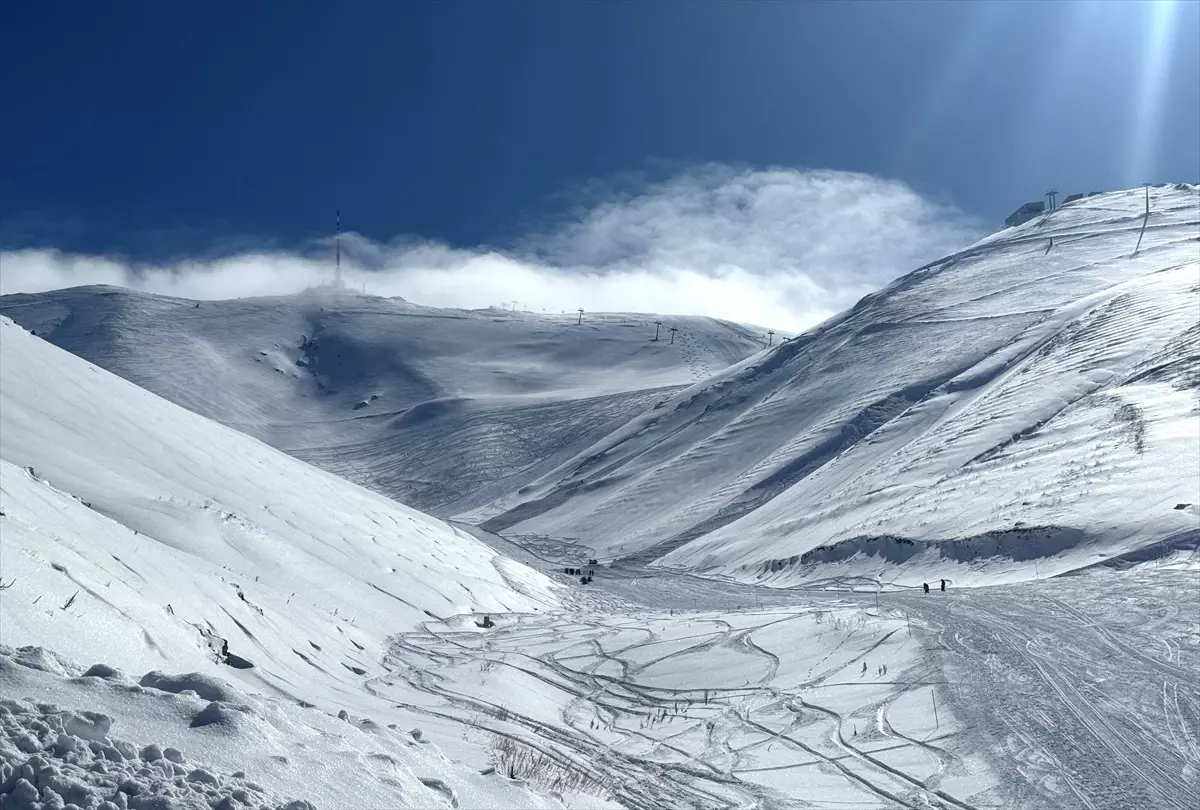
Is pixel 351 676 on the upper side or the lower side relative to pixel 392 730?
lower

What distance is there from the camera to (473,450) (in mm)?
132625

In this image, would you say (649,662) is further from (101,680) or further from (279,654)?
(101,680)

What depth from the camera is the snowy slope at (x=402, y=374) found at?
5182 inches

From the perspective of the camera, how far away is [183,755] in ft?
19.7

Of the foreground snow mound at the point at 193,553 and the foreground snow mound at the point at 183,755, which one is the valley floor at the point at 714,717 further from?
the foreground snow mound at the point at 193,553

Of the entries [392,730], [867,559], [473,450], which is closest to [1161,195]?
[473,450]

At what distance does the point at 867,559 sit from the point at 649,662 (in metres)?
24.7

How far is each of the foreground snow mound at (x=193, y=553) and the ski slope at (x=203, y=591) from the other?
0.06 m

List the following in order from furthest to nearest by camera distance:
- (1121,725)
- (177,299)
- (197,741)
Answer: (177,299)
(1121,725)
(197,741)

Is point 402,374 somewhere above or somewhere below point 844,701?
above

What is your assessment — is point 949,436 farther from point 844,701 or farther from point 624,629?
point 844,701

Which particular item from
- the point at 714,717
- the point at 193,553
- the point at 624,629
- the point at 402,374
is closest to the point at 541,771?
the point at 714,717

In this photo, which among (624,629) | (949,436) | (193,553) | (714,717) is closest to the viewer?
(714,717)

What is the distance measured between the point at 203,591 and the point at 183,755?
935 cm
